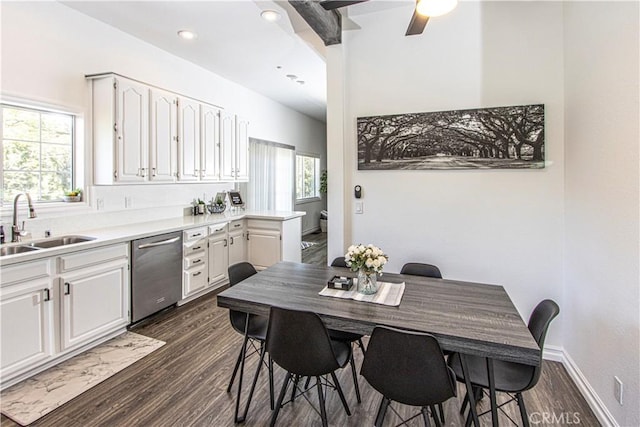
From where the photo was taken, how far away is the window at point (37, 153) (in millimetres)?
2756

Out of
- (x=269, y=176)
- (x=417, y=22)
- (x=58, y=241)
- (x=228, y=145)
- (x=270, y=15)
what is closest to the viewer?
(x=417, y=22)

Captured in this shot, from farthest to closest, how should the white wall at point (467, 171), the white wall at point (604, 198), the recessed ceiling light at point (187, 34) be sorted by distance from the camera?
the recessed ceiling light at point (187, 34), the white wall at point (467, 171), the white wall at point (604, 198)

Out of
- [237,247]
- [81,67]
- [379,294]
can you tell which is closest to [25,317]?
[81,67]

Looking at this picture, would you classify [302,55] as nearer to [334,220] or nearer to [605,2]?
[334,220]

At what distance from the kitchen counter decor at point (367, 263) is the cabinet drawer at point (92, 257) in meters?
2.12

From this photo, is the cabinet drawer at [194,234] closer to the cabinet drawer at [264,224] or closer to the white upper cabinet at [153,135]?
the white upper cabinet at [153,135]

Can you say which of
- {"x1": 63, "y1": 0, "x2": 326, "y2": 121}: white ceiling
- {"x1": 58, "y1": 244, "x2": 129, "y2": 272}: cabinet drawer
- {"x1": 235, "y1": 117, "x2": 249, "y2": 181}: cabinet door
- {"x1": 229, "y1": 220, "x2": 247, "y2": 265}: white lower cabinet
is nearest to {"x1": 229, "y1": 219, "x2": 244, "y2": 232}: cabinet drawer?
{"x1": 229, "y1": 220, "x2": 247, "y2": 265}: white lower cabinet

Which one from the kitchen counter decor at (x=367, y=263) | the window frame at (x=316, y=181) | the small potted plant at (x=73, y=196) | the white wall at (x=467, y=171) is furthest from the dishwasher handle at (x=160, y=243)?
the window frame at (x=316, y=181)

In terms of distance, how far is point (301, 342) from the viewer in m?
1.69

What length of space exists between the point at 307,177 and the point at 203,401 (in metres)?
6.85

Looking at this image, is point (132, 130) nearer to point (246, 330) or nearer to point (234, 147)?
point (234, 147)

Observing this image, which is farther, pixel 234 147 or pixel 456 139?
pixel 234 147

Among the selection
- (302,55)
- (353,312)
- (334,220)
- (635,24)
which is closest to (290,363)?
(353,312)

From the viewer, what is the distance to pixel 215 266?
13.7 feet
